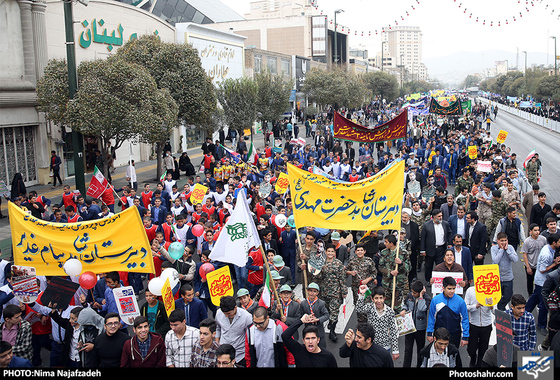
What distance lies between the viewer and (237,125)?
31.3 meters

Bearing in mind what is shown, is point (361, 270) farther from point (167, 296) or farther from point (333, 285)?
point (167, 296)

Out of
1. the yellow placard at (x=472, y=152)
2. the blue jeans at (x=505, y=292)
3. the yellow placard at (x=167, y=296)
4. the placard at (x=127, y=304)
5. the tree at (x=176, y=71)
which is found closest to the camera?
the yellow placard at (x=167, y=296)

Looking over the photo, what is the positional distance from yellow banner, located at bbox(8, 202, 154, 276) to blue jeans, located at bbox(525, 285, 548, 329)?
572 cm

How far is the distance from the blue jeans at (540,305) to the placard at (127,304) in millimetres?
5822

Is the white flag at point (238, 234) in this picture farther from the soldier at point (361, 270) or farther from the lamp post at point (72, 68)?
the lamp post at point (72, 68)

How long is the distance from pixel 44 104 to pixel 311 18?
62.9 m

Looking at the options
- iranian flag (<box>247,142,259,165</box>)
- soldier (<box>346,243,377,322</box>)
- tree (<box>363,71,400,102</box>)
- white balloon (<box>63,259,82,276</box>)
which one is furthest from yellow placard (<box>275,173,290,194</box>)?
tree (<box>363,71,400,102</box>)

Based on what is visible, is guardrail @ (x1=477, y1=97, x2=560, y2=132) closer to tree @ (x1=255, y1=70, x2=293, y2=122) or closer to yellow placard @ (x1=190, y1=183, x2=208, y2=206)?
tree @ (x1=255, y1=70, x2=293, y2=122)

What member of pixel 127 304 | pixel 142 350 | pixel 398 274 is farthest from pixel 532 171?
pixel 142 350

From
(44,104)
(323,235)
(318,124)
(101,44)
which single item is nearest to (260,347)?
(323,235)

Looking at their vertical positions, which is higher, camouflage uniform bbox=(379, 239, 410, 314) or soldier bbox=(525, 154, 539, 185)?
soldier bbox=(525, 154, 539, 185)

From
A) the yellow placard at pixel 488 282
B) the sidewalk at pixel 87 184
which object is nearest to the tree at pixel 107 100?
the sidewalk at pixel 87 184

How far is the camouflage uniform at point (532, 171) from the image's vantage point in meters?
15.7

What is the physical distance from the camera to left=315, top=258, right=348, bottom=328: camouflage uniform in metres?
7.85
